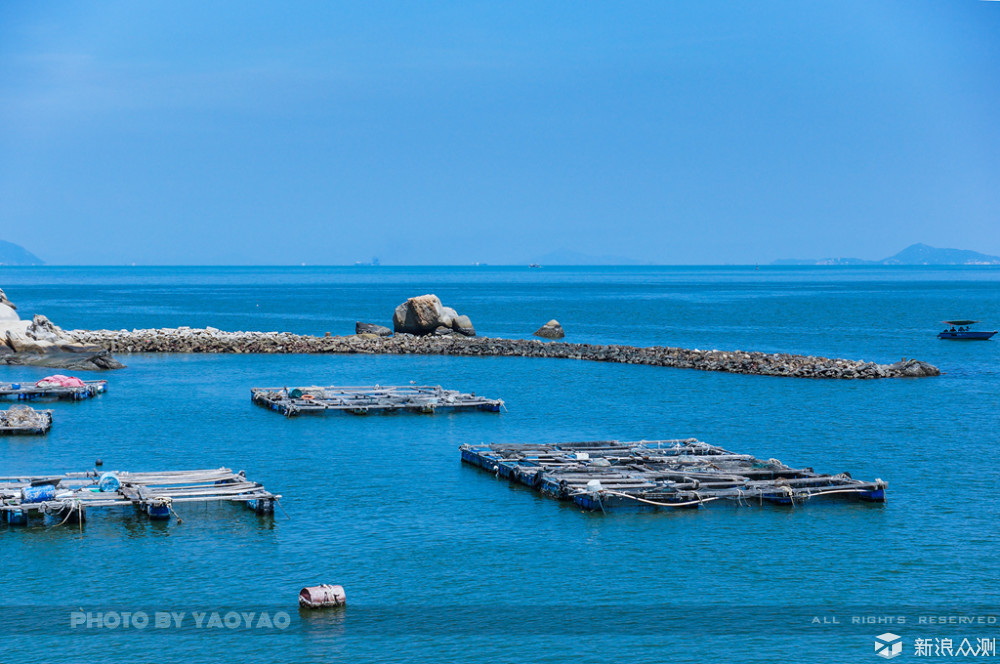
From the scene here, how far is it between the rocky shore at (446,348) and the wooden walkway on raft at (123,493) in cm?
4133

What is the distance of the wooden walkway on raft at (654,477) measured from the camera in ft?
99.9

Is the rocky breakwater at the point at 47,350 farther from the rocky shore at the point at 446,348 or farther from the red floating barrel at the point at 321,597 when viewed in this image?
the red floating barrel at the point at 321,597

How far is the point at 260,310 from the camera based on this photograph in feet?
495

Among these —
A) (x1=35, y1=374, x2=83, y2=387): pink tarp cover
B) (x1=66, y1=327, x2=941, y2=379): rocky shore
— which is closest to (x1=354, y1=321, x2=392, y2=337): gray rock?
(x1=66, y1=327, x2=941, y2=379): rocky shore

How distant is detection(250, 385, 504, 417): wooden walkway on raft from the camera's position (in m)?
47.7

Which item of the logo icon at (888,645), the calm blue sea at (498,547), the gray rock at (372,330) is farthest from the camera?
the gray rock at (372,330)

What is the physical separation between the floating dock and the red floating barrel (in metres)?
24.0

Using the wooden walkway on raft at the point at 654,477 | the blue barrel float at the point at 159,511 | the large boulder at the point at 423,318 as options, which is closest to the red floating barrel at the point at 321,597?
the blue barrel float at the point at 159,511

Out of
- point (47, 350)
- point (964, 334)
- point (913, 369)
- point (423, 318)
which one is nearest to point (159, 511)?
point (47, 350)

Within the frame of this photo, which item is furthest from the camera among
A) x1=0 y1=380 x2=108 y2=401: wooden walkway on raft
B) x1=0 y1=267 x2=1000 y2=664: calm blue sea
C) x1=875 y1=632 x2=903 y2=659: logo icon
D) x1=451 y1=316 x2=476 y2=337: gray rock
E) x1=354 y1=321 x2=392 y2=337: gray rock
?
x1=354 y1=321 x2=392 y2=337: gray rock

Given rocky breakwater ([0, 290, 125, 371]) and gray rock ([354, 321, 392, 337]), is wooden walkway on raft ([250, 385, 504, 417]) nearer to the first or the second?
rocky breakwater ([0, 290, 125, 371])

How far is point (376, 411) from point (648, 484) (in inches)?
789

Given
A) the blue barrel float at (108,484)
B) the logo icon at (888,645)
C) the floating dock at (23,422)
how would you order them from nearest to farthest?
the logo icon at (888,645) < the blue barrel float at (108,484) < the floating dock at (23,422)

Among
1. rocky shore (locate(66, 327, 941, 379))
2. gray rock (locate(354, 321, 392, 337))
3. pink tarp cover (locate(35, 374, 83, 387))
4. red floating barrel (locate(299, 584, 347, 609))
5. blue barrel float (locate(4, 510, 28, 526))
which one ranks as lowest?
red floating barrel (locate(299, 584, 347, 609))
